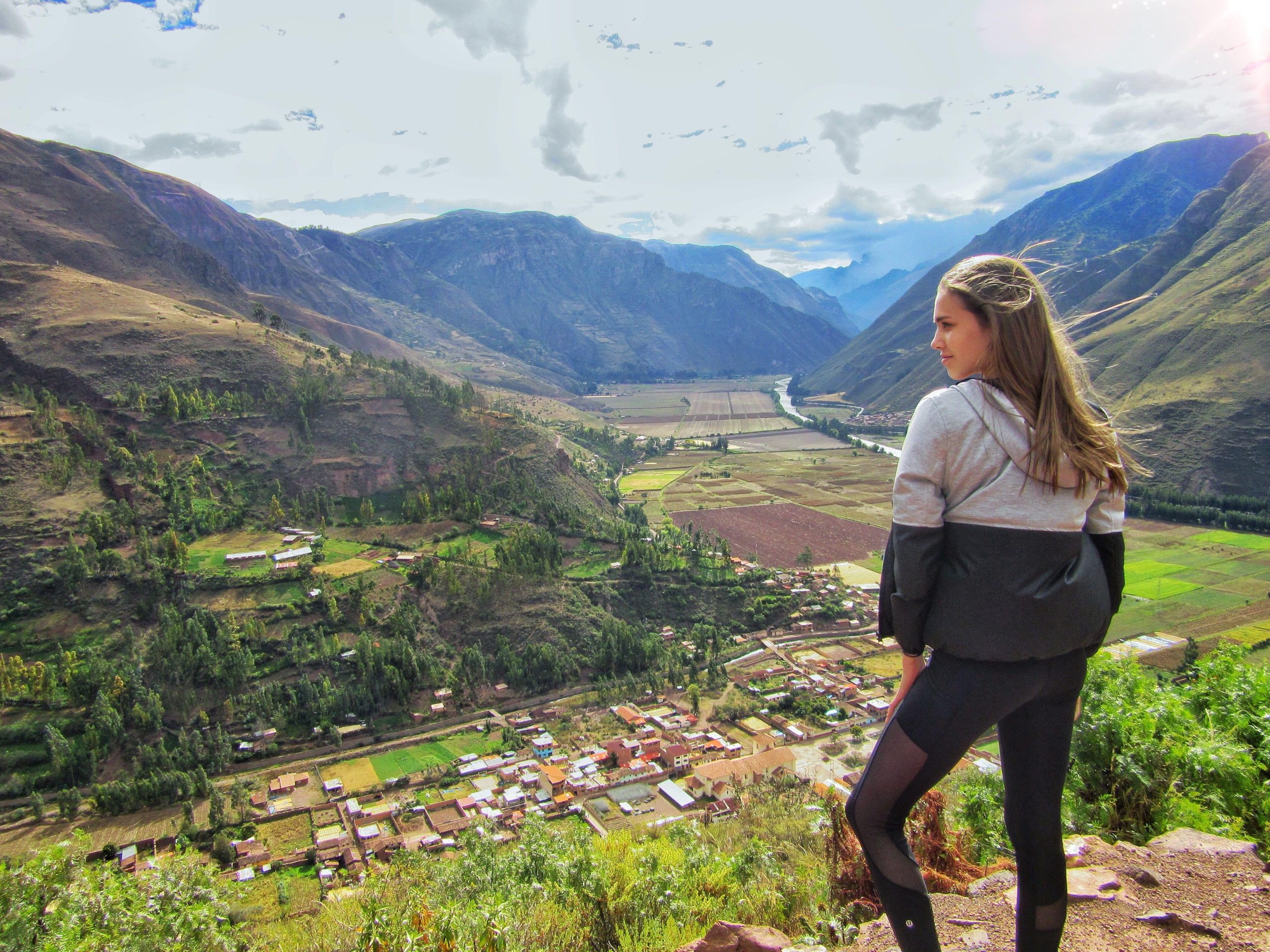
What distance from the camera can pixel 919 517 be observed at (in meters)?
2.23

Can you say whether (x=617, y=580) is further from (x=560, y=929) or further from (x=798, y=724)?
(x=560, y=929)

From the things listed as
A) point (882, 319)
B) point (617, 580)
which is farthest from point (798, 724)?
point (882, 319)

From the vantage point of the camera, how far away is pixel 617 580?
42.5m

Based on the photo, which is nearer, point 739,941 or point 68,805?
point 739,941

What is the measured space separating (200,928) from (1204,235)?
139933mm

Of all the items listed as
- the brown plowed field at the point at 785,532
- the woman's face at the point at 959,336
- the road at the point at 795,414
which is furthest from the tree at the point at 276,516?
the woman's face at the point at 959,336

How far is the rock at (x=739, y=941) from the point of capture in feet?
12.1

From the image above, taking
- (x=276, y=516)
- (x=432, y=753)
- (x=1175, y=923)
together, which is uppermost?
(x=1175, y=923)

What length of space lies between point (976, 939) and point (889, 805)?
1.69 m

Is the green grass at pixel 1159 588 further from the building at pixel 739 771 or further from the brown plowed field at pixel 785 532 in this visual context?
the building at pixel 739 771

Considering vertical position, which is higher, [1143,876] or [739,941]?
[1143,876]

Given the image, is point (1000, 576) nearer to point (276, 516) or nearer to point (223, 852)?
point (223, 852)

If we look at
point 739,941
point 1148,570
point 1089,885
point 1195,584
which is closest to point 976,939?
point 1089,885

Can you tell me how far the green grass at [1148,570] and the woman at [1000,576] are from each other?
46765 millimetres
